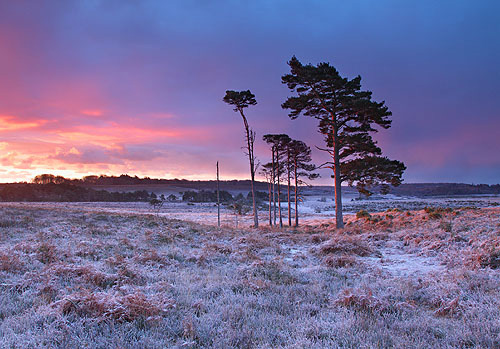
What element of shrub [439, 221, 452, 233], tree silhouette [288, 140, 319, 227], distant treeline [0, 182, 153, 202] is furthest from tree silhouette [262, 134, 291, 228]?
distant treeline [0, 182, 153, 202]

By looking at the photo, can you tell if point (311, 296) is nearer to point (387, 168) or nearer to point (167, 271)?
point (167, 271)

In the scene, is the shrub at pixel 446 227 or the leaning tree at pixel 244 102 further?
the leaning tree at pixel 244 102

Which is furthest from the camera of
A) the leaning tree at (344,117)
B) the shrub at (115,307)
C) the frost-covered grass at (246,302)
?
the leaning tree at (344,117)

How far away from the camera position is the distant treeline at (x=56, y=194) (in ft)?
251

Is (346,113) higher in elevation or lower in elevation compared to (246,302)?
higher

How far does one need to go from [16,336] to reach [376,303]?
18.2 ft

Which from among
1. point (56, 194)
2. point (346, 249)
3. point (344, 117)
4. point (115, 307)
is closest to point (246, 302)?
point (115, 307)

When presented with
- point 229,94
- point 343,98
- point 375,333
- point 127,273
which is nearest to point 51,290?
point 127,273

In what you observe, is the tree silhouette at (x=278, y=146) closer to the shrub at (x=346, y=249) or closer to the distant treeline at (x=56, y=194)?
the shrub at (x=346, y=249)

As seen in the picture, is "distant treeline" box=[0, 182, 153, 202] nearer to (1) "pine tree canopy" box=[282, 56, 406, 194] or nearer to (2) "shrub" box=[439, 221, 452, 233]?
(1) "pine tree canopy" box=[282, 56, 406, 194]

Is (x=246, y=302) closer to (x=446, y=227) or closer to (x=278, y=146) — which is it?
(x=446, y=227)

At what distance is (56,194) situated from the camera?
83.0m

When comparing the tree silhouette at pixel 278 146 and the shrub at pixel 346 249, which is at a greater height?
the tree silhouette at pixel 278 146

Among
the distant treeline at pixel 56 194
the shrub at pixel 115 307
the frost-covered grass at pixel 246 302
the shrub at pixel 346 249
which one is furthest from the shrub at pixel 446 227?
the distant treeline at pixel 56 194
